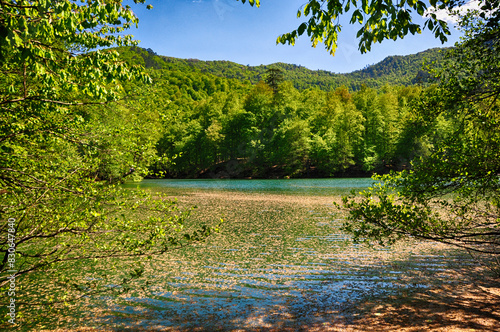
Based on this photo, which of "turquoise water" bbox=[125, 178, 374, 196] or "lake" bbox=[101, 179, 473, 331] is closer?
"lake" bbox=[101, 179, 473, 331]

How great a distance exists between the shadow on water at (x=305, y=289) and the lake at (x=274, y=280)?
29 mm

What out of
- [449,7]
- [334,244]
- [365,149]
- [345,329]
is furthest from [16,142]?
[365,149]

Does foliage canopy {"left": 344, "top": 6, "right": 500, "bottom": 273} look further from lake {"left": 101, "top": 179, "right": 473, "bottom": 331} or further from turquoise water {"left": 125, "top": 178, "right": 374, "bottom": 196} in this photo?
turquoise water {"left": 125, "top": 178, "right": 374, "bottom": 196}

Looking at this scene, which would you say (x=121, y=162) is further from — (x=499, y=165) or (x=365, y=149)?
(x=365, y=149)

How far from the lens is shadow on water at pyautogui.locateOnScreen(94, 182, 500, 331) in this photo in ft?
23.3

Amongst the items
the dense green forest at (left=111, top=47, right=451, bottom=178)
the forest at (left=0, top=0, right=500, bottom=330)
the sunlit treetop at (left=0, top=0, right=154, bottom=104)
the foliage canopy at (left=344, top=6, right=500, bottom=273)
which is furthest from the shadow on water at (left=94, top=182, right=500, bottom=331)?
the dense green forest at (left=111, top=47, right=451, bottom=178)

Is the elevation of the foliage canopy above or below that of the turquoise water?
above

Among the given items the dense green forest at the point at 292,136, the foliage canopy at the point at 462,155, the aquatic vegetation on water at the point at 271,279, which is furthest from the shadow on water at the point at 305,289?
the dense green forest at the point at 292,136

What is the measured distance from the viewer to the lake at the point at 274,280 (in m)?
7.43

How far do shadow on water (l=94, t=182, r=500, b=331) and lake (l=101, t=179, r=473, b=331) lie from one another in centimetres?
3

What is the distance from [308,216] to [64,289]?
51.4ft

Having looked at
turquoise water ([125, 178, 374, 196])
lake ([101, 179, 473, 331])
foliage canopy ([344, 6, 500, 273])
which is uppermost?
foliage canopy ([344, 6, 500, 273])

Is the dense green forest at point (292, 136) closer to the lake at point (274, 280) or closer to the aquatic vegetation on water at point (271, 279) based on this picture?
the aquatic vegetation on water at point (271, 279)

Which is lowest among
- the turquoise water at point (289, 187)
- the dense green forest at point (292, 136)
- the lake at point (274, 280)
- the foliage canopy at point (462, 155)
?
the lake at point (274, 280)
